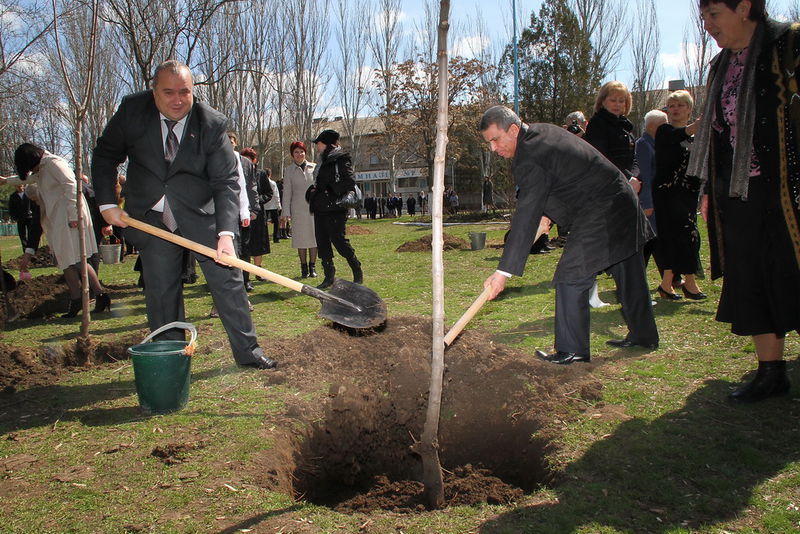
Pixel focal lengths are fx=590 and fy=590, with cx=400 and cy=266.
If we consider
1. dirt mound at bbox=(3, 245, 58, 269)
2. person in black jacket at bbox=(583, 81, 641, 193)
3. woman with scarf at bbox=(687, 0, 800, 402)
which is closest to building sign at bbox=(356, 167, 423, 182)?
dirt mound at bbox=(3, 245, 58, 269)

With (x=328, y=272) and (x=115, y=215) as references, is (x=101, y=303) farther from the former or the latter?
(x=115, y=215)

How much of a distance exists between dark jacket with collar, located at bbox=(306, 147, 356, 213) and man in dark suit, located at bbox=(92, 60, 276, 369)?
3.45 metres

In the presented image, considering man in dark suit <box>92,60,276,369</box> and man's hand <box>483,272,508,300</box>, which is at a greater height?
man in dark suit <box>92,60,276,369</box>

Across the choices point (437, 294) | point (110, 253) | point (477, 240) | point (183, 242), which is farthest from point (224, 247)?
point (110, 253)

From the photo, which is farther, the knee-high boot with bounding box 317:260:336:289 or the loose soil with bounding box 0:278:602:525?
the knee-high boot with bounding box 317:260:336:289

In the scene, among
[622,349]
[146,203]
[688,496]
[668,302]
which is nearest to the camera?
[688,496]

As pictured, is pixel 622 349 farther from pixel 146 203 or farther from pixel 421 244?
pixel 421 244

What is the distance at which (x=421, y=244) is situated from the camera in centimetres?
1352

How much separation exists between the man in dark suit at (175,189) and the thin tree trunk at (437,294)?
1.89 meters

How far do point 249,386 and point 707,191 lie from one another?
3394 mm

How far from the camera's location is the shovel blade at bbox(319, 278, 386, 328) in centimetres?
457

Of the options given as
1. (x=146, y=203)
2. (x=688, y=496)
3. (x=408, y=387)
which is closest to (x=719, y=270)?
(x=688, y=496)

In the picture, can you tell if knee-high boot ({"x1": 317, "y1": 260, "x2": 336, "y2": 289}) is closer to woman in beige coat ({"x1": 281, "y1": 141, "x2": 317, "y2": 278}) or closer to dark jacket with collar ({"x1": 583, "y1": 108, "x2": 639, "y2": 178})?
woman in beige coat ({"x1": 281, "y1": 141, "x2": 317, "y2": 278})

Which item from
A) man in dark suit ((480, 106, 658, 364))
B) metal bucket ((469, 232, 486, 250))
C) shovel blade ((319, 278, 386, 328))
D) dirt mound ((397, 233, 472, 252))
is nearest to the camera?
man in dark suit ((480, 106, 658, 364))
